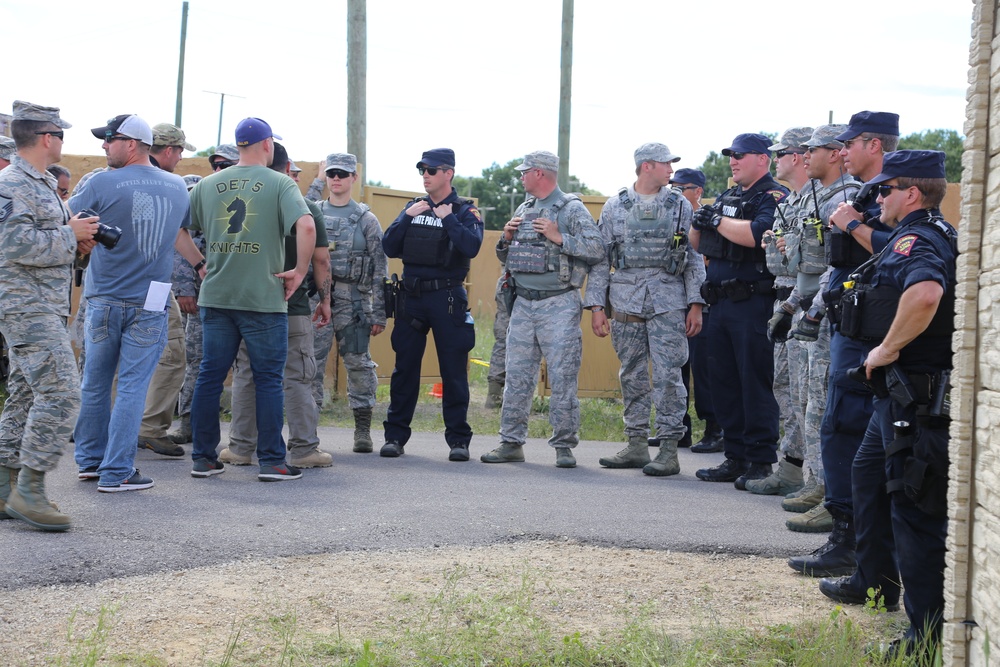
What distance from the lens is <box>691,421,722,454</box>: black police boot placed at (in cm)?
916

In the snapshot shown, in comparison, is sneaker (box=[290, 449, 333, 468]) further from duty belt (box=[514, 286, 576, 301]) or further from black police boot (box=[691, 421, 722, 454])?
black police boot (box=[691, 421, 722, 454])

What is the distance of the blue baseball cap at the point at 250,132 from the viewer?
6.59 m

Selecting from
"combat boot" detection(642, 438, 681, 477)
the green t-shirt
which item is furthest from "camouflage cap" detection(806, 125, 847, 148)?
the green t-shirt

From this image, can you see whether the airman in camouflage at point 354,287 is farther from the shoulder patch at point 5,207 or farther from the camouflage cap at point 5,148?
the shoulder patch at point 5,207

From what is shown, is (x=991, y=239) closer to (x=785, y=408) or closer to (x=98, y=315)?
(x=785, y=408)

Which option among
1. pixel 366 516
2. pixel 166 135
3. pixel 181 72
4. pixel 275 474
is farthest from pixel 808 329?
pixel 181 72

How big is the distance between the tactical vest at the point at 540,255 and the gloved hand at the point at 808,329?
7.24ft

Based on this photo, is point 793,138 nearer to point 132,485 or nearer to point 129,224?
point 129,224

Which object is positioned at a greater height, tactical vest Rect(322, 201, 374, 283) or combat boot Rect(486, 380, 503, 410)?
tactical vest Rect(322, 201, 374, 283)

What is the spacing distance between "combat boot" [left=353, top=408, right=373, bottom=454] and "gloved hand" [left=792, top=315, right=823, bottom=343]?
3.59 m

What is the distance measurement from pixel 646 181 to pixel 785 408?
194 centimetres

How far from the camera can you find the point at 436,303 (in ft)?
26.0

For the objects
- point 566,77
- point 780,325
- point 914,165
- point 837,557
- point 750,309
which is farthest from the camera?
point 566,77

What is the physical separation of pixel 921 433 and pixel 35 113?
4.38m
